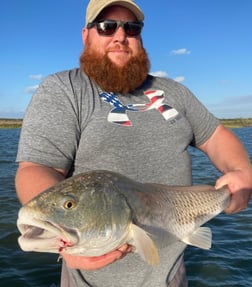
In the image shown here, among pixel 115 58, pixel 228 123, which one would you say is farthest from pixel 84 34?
pixel 228 123

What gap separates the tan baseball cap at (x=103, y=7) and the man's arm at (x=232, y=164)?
1375mm

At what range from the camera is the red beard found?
350 centimetres

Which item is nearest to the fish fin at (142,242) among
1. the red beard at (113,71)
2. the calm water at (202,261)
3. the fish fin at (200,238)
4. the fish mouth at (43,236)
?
the fish mouth at (43,236)

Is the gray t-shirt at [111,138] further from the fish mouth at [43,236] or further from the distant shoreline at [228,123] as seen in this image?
the distant shoreline at [228,123]

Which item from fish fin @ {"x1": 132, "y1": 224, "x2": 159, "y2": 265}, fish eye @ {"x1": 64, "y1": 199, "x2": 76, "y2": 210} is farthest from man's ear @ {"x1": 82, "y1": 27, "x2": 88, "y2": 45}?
fish fin @ {"x1": 132, "y1": 224, "x2": 159, "y2": 265}

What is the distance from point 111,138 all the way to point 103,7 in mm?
1244

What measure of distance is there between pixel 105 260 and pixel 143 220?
348 millimetres

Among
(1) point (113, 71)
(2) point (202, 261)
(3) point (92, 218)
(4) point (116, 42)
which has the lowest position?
(2) point (202, 261)

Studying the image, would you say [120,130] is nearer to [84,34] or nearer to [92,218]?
[92,218]

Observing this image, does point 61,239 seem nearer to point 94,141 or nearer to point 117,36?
point 94,141

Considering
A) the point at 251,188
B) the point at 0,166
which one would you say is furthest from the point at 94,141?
Result: the point at 0,166

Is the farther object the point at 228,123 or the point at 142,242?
the point at 228,123

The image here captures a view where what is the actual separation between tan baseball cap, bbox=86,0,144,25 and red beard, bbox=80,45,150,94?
12.1 inches

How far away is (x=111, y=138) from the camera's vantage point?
10.5 ft
